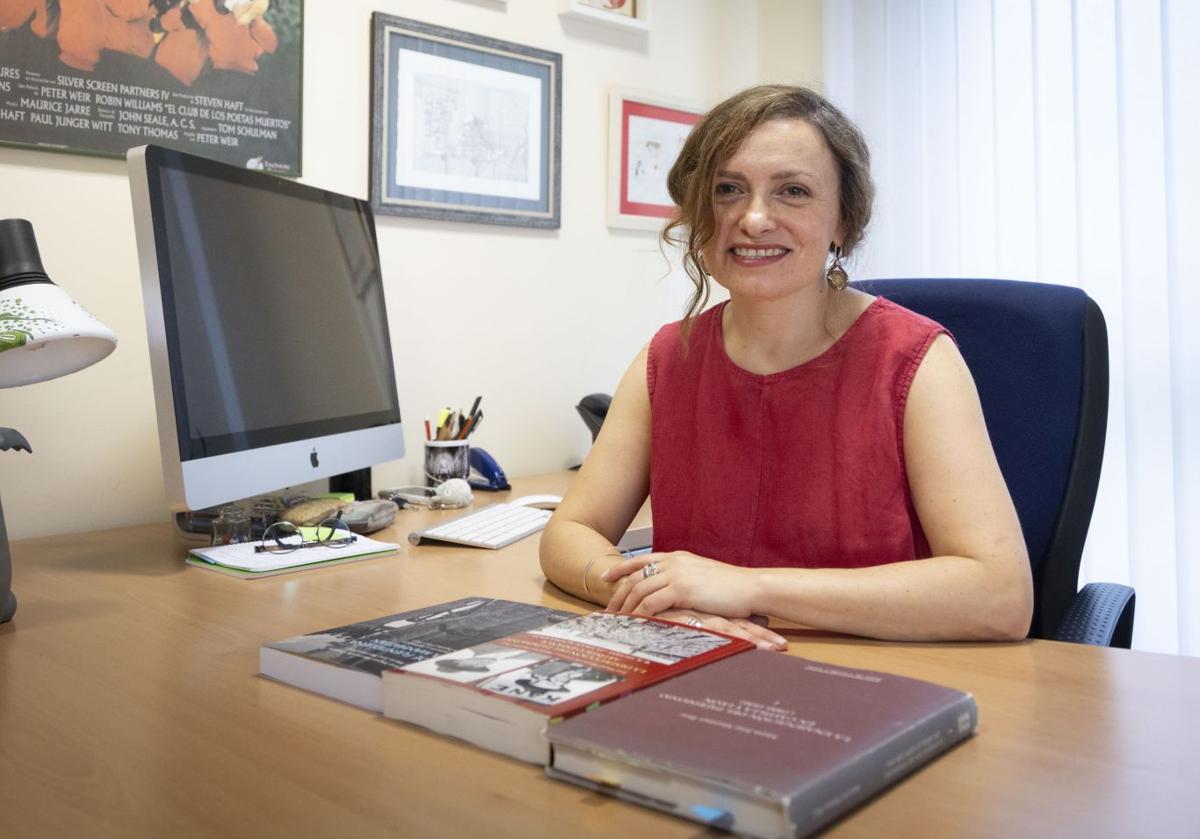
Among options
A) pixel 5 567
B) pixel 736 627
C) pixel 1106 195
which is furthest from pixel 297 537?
pixel 1106 195

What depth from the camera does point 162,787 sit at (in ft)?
2.36

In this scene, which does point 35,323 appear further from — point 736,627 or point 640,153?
point 640,153

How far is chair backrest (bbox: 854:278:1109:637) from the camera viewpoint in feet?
4.79

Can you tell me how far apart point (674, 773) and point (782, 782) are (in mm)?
69

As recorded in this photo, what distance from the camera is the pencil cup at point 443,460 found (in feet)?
6.77

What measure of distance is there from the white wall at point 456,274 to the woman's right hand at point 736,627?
1.16 m

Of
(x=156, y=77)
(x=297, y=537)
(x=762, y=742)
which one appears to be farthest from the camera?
(x=156, y=77)

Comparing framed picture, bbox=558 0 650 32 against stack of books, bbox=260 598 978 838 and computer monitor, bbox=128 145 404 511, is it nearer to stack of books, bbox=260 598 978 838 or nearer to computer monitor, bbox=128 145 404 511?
computer monitor, bbox=128 145 404 511

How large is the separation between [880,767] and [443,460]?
1.46m

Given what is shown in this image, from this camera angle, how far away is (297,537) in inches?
61.2

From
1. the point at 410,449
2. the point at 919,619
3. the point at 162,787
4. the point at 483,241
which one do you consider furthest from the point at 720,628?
the point at 483,241

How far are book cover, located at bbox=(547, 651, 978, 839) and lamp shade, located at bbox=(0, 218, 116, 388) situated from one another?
782 mm

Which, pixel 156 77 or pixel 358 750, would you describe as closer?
pixel 358 750

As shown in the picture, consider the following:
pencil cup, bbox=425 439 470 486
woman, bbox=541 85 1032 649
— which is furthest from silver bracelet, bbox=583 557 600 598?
pencil cup, bbox=425 439 470 486
